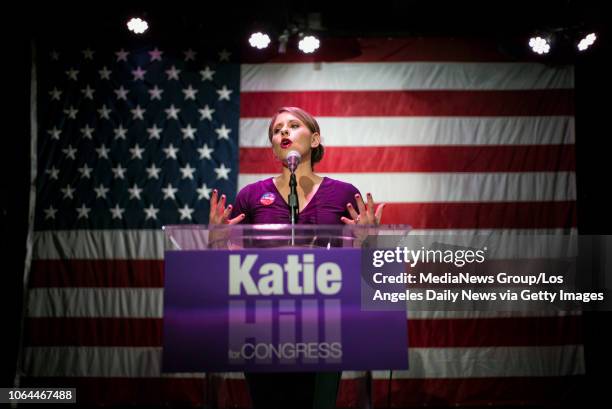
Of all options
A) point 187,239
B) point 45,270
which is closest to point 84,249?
point 45,270

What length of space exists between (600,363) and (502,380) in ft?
2.55

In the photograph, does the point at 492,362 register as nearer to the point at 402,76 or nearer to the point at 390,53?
the point at 402,76

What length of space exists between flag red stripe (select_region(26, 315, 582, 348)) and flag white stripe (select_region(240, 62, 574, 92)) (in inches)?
75.2

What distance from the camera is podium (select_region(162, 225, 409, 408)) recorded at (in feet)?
5.38

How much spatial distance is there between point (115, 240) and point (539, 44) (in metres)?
3.68

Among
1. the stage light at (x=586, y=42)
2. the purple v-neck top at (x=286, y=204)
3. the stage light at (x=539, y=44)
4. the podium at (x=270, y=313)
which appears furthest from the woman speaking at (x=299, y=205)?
the stage light at (x=586, y=42)

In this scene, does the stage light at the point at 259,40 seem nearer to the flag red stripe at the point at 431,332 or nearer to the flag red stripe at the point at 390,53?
the flag red stripe at the point at 390,53

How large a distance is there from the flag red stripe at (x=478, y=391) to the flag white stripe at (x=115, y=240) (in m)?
1.13

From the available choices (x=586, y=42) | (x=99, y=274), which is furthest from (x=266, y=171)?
(x=586, y=42)

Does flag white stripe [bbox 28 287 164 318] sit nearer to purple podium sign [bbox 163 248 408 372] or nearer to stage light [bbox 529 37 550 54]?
purple podium sign [bbox 163 248 408 372]

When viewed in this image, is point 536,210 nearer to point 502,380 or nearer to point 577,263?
point 577,263

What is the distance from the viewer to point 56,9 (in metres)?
3.92

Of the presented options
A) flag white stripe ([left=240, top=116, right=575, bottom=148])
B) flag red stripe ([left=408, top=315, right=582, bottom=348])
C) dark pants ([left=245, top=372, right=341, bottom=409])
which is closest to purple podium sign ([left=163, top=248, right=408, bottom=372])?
dark pants ([left=245, top=372, right=341, bottom=409])

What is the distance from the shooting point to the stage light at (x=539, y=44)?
369 centimetres
